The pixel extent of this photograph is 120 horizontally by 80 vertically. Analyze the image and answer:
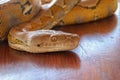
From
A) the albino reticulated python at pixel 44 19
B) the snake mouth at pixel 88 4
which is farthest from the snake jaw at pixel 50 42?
the snake mouth at pixel 88 4

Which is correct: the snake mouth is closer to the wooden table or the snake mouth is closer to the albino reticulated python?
the albino reticulated python

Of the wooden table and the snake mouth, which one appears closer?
the wooden table

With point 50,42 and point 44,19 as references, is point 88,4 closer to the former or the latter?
point 44,19

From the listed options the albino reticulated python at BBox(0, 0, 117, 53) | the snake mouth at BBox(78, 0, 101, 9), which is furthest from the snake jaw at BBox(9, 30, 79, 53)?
the snake mouth at BBox(78, 0, 101, 9)

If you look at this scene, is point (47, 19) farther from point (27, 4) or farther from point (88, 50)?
point (88, 50)

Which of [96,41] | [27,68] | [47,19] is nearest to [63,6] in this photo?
[47,19]

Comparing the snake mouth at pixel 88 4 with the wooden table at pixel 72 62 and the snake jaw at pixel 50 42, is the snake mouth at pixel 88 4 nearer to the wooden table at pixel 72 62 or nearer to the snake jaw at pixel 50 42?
the wooden table at pixel 72 62
